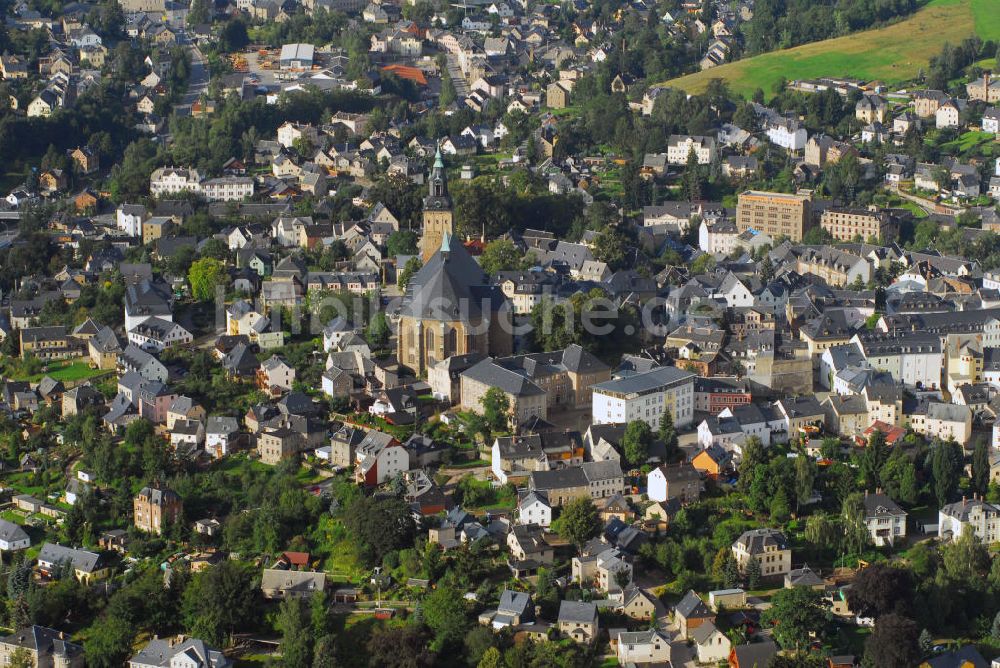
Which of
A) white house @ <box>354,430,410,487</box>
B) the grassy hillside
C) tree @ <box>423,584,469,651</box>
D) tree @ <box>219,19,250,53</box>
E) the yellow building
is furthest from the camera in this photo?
tree @ <box>219,19,250,53</box>

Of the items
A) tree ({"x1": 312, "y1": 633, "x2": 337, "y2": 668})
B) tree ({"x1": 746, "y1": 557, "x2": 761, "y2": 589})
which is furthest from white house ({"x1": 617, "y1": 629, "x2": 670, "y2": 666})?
tree ({"x1": 312, "y1": 633, "x2": 337, "y2": 668})

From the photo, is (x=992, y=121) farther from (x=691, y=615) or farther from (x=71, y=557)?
(x=71, y=557)

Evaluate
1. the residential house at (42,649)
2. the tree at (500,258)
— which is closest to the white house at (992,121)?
the tree at (500,258)

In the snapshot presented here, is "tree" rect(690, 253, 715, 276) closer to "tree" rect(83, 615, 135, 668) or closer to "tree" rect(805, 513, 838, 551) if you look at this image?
"tree" rect(805, 513, 838, 551)

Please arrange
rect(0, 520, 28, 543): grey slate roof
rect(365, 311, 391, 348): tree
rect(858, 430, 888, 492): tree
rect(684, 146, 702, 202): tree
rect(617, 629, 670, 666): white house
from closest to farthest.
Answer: rect(617, 629, 670, 666): white house, rect(858, 430, 888, 492): tree, rect(0, 520, 28, 543): grey slate roof, rect(365, 311, 391, 348): tree, rect(684, 146, 702, 202): tree

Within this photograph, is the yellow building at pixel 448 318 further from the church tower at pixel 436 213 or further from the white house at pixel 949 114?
the white house at pixel 949 114
